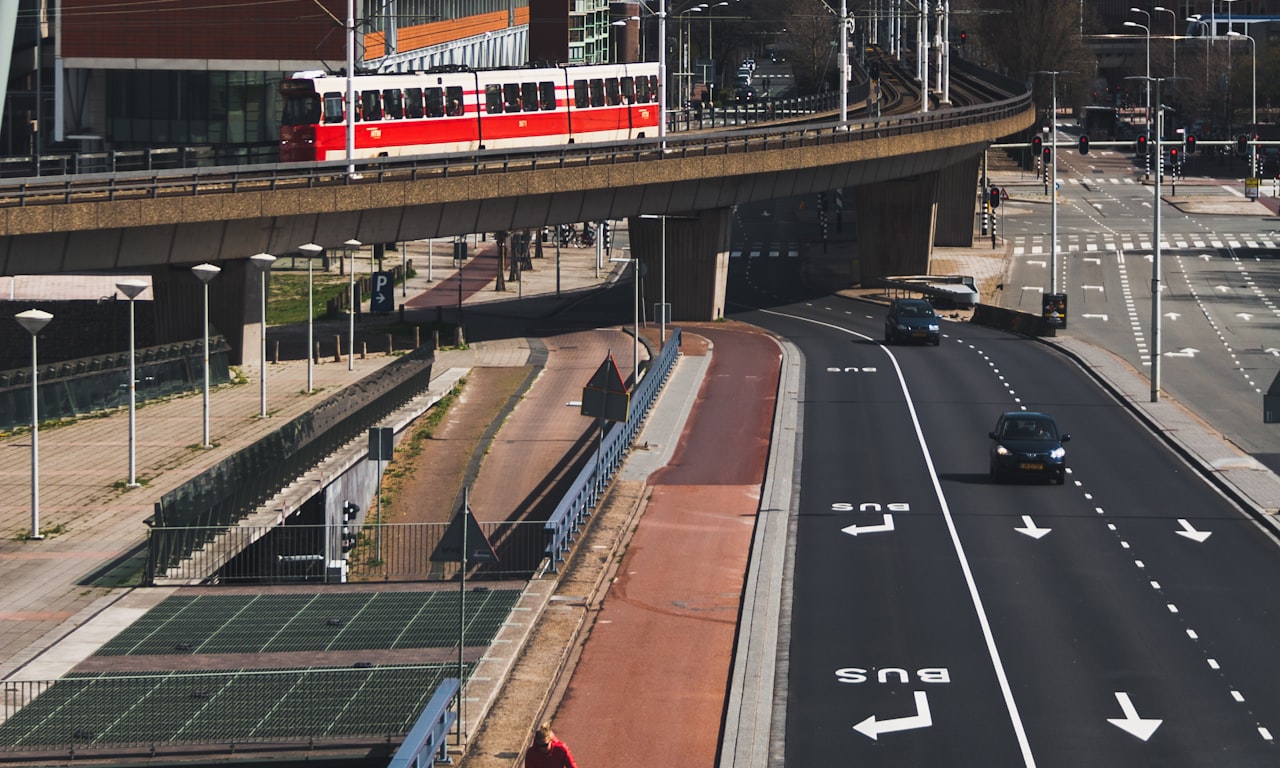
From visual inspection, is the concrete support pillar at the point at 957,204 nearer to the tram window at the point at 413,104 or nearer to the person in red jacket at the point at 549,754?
the tram window at the point at 413,104

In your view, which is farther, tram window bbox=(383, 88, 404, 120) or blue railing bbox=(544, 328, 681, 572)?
tram window bbox=(383, 88, 404, 120)

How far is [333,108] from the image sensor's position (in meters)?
67.2

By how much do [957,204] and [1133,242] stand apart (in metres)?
11.7

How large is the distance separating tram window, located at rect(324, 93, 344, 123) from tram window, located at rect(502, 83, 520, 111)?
27.7 ft

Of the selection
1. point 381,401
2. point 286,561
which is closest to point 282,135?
point 381,401

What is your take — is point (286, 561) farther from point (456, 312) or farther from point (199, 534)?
point (456, 312)

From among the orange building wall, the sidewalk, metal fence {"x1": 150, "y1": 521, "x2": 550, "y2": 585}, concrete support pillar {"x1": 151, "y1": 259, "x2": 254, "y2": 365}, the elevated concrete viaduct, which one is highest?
the orange building wall

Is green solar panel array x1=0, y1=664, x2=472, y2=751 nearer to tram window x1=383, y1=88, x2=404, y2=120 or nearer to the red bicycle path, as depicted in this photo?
the red bicycle path

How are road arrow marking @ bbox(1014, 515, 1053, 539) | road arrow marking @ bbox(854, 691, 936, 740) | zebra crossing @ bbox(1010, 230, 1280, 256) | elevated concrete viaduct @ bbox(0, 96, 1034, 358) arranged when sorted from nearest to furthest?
road arrow marking @ bbox(854, 691, 936, 740), road arrow marking @ bbox(1014, 515, 1053, 539), elevated concrete viaduct @ bbox(0, 96, 1034, 358), zebra crossing @ bbox(1010, 230, 1280, 256)

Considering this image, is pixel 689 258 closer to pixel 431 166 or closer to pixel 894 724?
pixel 431 166

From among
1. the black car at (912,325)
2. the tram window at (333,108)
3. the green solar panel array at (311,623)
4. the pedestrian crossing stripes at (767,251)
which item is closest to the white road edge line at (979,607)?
the green solar panel array at (311,623)

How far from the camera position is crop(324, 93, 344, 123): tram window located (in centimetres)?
6700

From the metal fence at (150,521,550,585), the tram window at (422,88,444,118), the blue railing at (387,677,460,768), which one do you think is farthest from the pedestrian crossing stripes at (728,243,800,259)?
the blue railing at (387,677,460,768)

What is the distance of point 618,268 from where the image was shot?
107500mm
